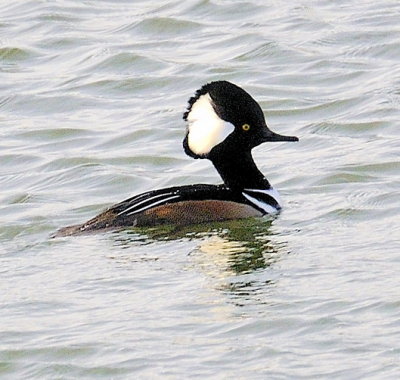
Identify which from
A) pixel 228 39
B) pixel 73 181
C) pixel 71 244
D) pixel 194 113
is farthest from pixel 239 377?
pixel 228 39

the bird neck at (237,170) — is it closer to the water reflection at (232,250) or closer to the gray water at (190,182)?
the gray water at (190,182)

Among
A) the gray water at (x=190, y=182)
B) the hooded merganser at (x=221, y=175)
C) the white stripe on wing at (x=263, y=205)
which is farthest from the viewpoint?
the white stripe on wing at (x=263, y=205)

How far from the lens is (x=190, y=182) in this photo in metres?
12.5

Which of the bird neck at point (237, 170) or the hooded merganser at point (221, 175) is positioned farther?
the bird neck at point (237, 170)

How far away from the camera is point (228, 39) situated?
16.8 metres

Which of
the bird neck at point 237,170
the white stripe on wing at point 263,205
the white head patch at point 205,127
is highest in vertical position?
the white head patch at point 205,127

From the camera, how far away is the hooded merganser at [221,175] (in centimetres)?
1084

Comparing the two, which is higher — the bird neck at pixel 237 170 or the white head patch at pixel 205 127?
the white head patch at pixel 205 127

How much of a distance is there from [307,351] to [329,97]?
7.01 metres

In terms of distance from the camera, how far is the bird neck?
11422 millimetres

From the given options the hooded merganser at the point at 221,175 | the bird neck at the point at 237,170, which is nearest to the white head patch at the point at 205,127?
the hooded merganser at the point at 221,175

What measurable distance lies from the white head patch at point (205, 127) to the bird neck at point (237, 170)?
0.11m

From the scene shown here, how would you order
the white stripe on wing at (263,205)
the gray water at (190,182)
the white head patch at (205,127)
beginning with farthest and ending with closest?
1. the white head patch at (205,127)
2. the white stripe on wing at (263,205)
3. the gray water at (190,182)

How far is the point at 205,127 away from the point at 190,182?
1.20 meters
